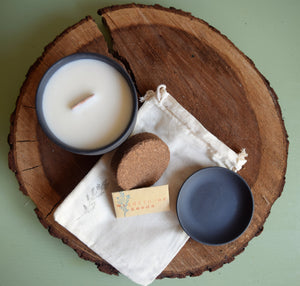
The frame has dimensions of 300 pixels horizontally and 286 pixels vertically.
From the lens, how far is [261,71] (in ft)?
3.08

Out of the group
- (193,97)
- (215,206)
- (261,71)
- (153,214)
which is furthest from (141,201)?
(261,71)

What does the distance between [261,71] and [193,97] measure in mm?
353

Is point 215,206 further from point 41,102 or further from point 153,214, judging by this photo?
point 41,102

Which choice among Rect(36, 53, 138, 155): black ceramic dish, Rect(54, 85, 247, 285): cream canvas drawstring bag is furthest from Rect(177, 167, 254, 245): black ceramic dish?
Rect(36, 53, 138, 155): black ceramic dish

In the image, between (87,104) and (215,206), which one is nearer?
(87,104)

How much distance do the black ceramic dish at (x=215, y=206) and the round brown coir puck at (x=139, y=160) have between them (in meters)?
0.09

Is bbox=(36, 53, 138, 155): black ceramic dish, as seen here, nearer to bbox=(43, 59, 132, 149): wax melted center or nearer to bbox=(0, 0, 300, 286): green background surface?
bbox=(43, 59, 132, 149): wax melted center

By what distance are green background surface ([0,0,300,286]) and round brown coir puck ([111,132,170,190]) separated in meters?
0.41

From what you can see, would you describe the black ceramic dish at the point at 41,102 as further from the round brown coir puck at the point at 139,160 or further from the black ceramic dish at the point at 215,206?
the black ceramic dish at the point at 215,206

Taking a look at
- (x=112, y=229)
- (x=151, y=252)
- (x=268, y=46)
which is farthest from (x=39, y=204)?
(x=268, y=46)

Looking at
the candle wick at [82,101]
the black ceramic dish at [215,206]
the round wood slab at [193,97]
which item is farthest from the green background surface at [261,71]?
the candle wick at [82,101]

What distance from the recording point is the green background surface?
884 millimetres

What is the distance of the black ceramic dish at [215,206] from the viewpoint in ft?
2.25

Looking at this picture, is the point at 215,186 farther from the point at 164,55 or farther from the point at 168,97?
the point at 164,55
